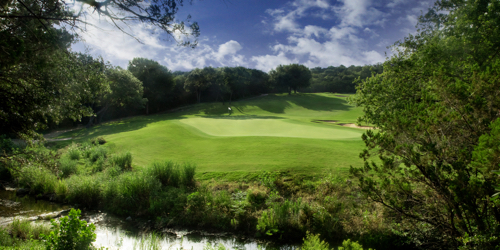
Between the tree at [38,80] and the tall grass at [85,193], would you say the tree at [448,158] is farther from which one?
the tall grass at [85,193]

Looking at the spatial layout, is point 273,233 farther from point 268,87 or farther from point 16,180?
point 268,87

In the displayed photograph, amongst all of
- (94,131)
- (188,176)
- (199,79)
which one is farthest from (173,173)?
(199,79)

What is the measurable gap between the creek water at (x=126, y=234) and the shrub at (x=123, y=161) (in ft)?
10.3

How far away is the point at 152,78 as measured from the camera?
51.1m

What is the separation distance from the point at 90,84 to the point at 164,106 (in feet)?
163

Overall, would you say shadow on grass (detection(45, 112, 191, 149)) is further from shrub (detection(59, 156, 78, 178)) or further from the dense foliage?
the dense foliage

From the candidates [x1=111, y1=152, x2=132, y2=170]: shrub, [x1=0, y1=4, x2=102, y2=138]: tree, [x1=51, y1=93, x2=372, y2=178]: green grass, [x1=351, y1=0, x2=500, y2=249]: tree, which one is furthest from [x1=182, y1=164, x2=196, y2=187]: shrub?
[x1=351, y1=0, x2=500, y2=249]: tree

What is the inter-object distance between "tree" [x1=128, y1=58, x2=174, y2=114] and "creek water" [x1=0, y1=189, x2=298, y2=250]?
41960 mm

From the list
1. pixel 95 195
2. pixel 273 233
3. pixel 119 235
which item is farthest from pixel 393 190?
pixel 95 195

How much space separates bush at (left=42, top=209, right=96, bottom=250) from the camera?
4.91m

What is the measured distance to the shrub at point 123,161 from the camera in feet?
43.6

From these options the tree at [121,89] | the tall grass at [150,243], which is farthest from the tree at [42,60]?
the tree at [121,89]

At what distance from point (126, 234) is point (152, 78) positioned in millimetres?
47426

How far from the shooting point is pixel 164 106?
58.0 m
